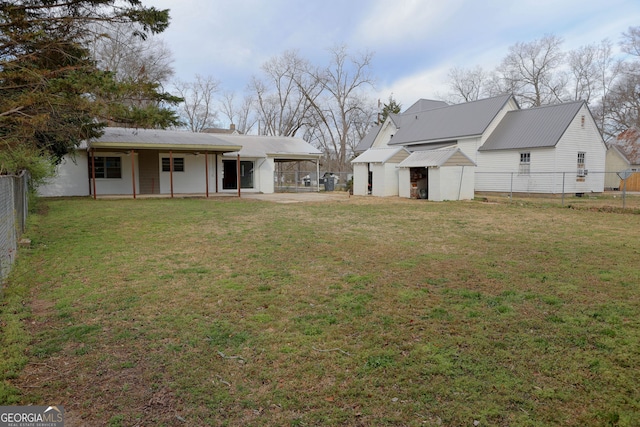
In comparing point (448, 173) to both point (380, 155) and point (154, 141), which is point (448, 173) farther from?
point (154, 141)

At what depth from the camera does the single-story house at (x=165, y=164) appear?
64.4ft

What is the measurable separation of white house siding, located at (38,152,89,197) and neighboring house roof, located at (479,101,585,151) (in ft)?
75.3

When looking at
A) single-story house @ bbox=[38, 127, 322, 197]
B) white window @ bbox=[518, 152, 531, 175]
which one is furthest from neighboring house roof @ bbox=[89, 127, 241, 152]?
white window @ bbox=[518, 152, 531, 175]

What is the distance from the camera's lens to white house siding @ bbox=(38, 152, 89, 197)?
19.9m

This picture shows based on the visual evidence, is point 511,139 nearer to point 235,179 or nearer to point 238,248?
point 235,179

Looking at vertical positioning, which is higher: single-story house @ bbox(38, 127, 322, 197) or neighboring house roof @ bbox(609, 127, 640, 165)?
neighboring house roof @ bbox(609, 127, 640, 165)

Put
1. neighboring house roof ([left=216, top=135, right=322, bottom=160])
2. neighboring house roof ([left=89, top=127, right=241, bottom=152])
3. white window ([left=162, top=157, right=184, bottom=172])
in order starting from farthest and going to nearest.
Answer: neighboring house roof ([left=216, top=135, right=322, bottom=160])
white window ([left=162, top=157, right=184, bottom=172])
neighboring house roof ([left=89, top=127, right=241, bottom=152])

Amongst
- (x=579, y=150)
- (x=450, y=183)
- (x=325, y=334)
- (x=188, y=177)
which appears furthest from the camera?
(x=579, y=150)

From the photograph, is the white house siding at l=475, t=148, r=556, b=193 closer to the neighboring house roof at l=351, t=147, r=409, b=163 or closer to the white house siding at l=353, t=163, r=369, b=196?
the neighboring house roof at l=351, t=147, r=409, b=163

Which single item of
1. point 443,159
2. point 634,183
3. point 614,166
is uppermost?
point 614,166

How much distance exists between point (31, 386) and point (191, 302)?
6.33ft

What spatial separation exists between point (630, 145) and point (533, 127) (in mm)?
18242

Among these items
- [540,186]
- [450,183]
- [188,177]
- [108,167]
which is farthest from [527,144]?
[108,167]

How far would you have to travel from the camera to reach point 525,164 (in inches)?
952
